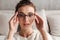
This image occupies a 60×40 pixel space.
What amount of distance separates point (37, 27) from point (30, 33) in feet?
0.20

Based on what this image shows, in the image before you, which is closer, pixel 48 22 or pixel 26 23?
pixel 26 23

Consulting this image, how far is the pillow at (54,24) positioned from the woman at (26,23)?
91 centimetres

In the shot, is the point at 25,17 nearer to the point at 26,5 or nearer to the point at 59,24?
the point at 26,5

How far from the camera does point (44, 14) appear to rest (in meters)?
1.90

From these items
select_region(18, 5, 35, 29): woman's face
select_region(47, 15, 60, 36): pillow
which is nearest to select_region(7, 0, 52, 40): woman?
select_region(18, 5, 35, 29): woman's face

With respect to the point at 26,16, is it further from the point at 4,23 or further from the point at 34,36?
the point at 4,23

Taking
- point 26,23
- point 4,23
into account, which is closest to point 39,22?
point 26,23

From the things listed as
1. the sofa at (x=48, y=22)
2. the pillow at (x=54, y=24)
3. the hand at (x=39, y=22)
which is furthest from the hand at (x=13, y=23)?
the pillow at (x=54, y=24)

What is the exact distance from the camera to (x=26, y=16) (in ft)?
2.99

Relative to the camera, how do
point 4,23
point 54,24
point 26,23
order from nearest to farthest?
point 26,23
point 4,23
point 54,24

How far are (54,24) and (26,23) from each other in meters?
1.00

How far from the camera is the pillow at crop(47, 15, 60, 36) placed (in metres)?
1.81

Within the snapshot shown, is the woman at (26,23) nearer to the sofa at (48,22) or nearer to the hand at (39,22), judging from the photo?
the hand at (39,22)

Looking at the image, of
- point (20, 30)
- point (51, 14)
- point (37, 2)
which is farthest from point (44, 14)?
point (20, 30)
